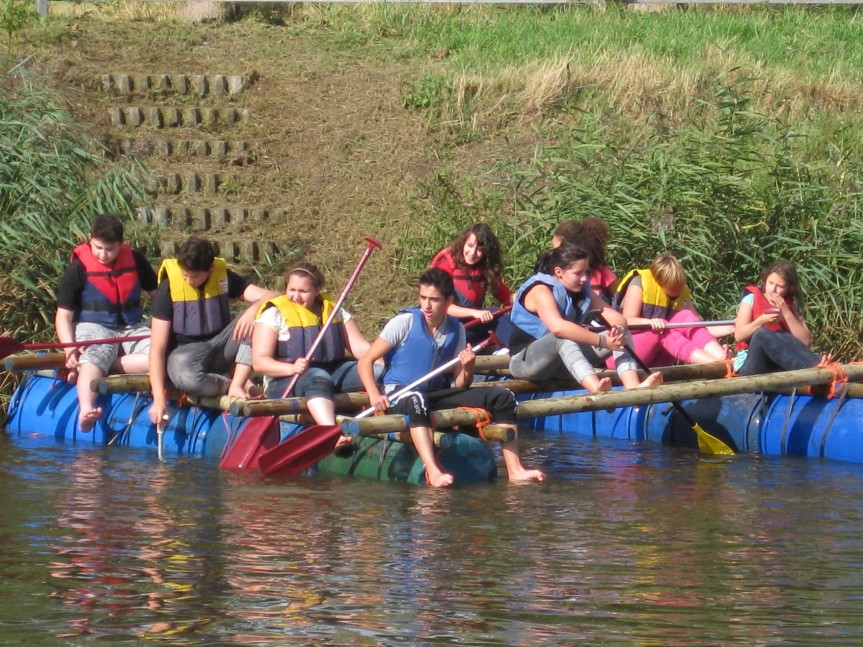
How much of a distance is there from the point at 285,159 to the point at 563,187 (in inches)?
135

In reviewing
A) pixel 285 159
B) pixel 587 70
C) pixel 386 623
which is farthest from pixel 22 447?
pixel 587 70

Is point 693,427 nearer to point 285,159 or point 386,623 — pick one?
point 386,623

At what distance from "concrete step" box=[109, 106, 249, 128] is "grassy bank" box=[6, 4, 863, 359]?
1.05ft

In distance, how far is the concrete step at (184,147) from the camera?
1273 cm

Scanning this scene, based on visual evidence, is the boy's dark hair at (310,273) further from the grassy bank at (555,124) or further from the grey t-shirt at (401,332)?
the grassy bank at (555,124)

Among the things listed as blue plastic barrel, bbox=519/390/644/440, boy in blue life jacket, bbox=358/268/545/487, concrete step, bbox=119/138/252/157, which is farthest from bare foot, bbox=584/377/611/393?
concrete step, bbox=119/138/252/157

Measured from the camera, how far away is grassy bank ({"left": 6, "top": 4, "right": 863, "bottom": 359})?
10148 millimetres

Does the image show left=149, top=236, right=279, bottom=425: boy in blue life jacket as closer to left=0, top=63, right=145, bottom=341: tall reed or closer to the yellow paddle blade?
left=0, top=63, right=145, bottom=341: tall reed

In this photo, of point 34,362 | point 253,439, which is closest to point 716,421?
point 253,439

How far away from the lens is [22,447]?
26.7ft

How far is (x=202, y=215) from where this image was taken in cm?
1202

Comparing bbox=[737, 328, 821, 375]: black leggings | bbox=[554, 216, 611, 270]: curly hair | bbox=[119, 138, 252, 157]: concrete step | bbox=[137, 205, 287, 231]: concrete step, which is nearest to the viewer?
bbox=[737, 328, 821, 375]: black leggings

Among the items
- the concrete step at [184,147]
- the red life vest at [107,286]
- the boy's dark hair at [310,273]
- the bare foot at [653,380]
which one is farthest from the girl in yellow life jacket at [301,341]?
the concrete step at [184,147]

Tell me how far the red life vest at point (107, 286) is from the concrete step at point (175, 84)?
206 inches
